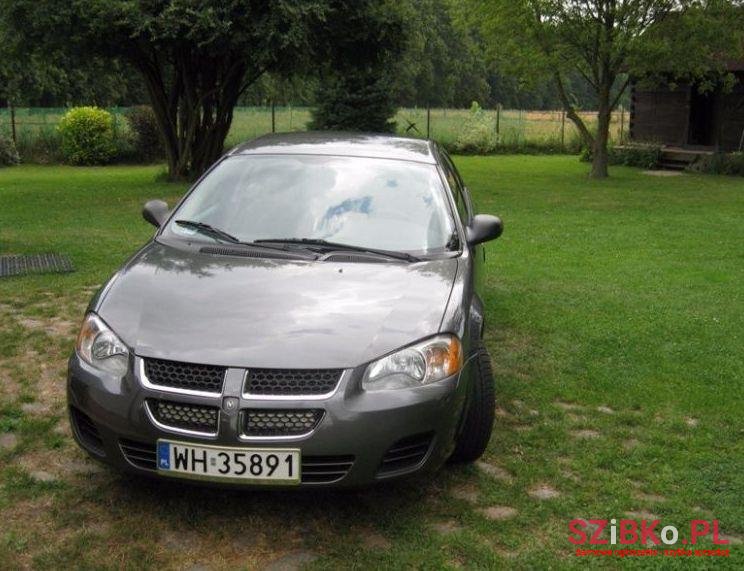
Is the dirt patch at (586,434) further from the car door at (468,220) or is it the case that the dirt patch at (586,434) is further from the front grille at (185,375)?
the front grille at (185,375)

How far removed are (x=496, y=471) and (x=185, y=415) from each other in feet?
5.09

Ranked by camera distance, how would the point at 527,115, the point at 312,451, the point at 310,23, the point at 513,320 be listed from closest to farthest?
1. the point at 312,451
2. the point at 513,320
3. the point at 310,23
4. the point at 527,115

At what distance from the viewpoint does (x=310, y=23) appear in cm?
1594

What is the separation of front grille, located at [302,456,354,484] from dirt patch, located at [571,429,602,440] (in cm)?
166

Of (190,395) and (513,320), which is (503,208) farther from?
(190,395)

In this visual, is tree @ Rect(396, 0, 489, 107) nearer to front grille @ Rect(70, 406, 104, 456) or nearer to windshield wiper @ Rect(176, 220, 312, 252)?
windshield wiper @ Rect(176, 220, 312, 252)

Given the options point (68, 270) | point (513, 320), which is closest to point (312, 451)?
point (513, 320)

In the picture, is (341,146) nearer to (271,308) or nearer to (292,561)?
(271,308)

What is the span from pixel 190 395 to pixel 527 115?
121 feet

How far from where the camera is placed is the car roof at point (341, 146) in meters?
4.88

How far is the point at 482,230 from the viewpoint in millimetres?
4527

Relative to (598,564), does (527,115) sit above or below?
above

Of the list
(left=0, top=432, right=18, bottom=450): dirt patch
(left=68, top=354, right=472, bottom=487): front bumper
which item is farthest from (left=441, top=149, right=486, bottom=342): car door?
(left=0, top=432, right=18, bottom=450): dirt patch

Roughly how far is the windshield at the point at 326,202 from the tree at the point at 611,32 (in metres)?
14.3
